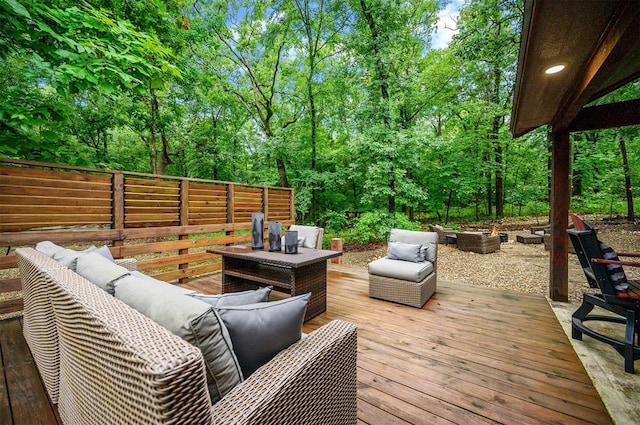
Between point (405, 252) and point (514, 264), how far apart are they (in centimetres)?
322

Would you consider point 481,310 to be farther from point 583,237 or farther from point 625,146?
point 625,146

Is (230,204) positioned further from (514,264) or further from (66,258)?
(514,264)

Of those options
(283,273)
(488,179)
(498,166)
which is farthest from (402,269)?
(488,179)

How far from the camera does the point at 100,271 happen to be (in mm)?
1410

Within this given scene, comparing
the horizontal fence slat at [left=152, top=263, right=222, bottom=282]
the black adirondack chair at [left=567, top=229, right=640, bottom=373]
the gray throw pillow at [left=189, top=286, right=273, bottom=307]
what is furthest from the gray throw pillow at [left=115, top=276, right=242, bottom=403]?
the horizontal fence slat at [left=152, top=263, right=222, bottom=282]

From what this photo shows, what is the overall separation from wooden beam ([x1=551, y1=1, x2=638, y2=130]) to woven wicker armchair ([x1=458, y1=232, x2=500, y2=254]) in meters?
3.67

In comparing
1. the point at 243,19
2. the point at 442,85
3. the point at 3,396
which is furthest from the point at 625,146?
the point at 3,396

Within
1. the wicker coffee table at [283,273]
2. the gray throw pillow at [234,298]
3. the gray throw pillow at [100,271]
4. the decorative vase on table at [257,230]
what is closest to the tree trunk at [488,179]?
the wicker coffee table at [283,273]

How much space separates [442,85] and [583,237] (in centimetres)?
741

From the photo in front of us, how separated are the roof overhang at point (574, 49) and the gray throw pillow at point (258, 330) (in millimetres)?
1989

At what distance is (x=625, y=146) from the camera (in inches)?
312

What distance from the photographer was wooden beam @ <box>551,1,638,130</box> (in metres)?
1.42

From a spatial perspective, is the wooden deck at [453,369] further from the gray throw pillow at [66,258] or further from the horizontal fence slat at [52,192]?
the horizontal fence slat at [52,192]

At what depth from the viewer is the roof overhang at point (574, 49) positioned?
4.61 feet
